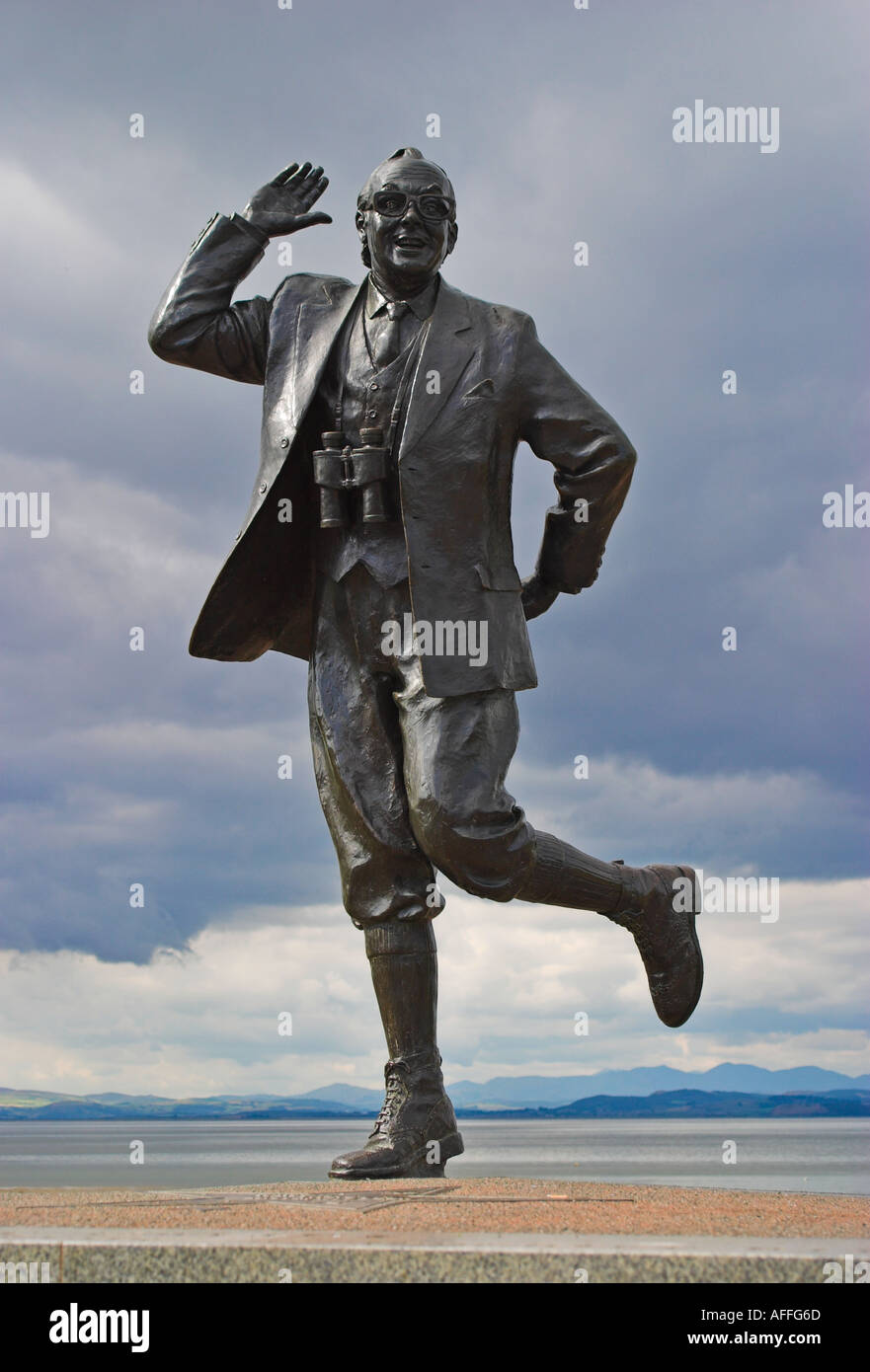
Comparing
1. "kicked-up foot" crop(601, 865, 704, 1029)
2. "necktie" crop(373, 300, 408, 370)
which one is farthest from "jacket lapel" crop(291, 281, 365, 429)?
"kicked-up foot" crop(601, 865, 704, 1029)

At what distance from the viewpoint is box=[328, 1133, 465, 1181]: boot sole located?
4.96 metres

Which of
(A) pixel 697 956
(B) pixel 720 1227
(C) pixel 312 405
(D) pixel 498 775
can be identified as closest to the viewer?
(B) pixel 720 1227

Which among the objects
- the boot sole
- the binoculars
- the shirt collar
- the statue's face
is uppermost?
the statue's face

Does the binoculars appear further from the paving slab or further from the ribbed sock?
the paving slab

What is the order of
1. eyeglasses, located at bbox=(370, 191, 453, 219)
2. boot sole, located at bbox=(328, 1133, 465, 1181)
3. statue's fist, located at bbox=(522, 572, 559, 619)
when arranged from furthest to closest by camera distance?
1. statue's fist, located at bbox=(522, 572, 559, 619)
2. eyeglasses, located at bbox=(370, 191, 453, 219)
3. boot sole, located at bbox=(328, 1133, 465, 1181)

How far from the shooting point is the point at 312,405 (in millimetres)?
5496

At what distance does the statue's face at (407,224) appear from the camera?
17.7 feet

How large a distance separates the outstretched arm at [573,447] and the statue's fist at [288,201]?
979 millimetres

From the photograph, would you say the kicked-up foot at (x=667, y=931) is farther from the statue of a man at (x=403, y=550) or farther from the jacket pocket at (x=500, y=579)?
Answer: the jacket pocket at (x=500, y=579)

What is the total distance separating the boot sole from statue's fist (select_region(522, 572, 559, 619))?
192 cm
